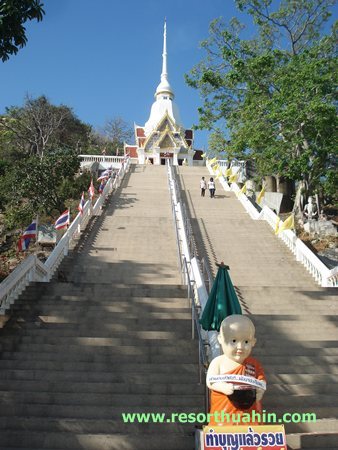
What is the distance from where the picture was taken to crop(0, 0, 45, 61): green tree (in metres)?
6.46

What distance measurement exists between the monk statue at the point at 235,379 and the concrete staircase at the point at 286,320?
3.35 ft

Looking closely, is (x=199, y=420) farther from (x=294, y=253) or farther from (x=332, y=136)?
(x=332, y=136)

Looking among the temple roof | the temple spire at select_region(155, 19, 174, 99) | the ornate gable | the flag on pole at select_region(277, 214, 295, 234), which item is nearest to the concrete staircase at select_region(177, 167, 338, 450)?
the flag on pole at select_region(277, 214, 295, 234)

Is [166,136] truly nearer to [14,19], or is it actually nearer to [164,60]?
[164,60]

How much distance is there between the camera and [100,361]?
21.5 ft

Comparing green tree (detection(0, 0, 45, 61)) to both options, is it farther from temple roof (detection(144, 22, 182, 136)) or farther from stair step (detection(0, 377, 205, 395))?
temple roof (detection(144, 22, 182, 136))

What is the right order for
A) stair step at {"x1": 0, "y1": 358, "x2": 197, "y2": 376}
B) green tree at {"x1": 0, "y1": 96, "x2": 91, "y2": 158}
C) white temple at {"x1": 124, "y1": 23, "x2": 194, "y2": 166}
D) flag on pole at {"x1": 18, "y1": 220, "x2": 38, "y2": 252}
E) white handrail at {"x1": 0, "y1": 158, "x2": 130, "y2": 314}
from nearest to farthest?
stair step at {"x1": 0, "y1": 358, "x2": 197, "y2": 376} < white handrail at {"x1": 0, "y1": 158, "x2": 130, "y2": 314} < flag on pole at {"x1": 18, "y1": 220, "x2": 38, "y2": 252} < green tree at {"x1": 0, "y1": 96, "x2": 91, "y2": 158} < white temple at {"x1": 124, "y1": 23, "x2": 194, "y2": 166}

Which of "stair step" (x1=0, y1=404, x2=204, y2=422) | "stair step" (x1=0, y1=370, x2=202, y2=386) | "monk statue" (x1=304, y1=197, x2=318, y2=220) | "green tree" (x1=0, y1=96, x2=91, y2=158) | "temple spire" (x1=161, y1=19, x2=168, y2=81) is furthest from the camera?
"temple spire" (x1=161, y1=19, x2=168, y2=81)

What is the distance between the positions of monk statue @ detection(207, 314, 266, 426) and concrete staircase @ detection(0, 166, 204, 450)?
38.7 inches

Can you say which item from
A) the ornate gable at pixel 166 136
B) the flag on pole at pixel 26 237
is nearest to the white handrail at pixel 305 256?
the flag on pole at pixel 26 237

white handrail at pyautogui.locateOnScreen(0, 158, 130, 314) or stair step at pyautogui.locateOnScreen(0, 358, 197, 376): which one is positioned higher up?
white handrail at pyautogui.locateOnScreen(0, 158, 130, 314)

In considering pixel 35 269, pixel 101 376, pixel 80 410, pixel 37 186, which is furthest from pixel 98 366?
pixel 37 186

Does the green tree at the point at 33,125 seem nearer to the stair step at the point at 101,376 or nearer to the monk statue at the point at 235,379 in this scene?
the stair step at the point at 101,376

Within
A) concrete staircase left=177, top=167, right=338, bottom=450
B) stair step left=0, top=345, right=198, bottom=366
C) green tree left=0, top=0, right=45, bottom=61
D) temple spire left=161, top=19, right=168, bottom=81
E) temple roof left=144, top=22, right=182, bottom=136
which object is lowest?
stair step left=0, top=345, right=198, bottom=366
